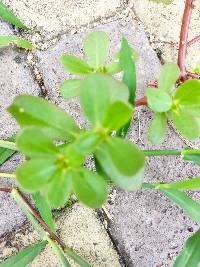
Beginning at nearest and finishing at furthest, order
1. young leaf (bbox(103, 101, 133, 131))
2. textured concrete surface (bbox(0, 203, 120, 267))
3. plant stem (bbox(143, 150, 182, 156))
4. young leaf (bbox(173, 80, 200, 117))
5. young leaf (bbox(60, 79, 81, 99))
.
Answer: young leaf (bbox(103, 101, 133, 131))
young leaf (bbox(173, 80, 200, 117))
young leaf (bbox(60, 79, 81, 99))
plant stem (bbox(143, 150, 182, 156))
textured concrete surface (bbox(0, 203, 120, 267))

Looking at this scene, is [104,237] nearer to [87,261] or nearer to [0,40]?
[87,261]

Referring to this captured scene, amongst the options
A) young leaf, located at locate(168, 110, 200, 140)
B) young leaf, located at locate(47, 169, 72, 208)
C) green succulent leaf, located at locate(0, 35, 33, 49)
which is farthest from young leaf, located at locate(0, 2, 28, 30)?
young leaf, located at locate(47, 169, 72, 208)

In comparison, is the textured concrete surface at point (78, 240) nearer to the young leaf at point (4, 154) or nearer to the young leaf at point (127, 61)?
the young leaf at point (4, 154)

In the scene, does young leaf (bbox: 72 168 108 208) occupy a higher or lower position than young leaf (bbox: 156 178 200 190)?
higher

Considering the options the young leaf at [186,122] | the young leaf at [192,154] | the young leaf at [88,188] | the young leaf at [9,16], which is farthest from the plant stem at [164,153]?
the young leaf at [9,16]

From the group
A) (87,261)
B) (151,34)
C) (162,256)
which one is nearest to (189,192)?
(162,256)

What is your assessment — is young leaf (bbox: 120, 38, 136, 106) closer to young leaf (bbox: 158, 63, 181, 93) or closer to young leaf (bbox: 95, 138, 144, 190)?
young leaf (bbox: 158, 63, 181, 93)
